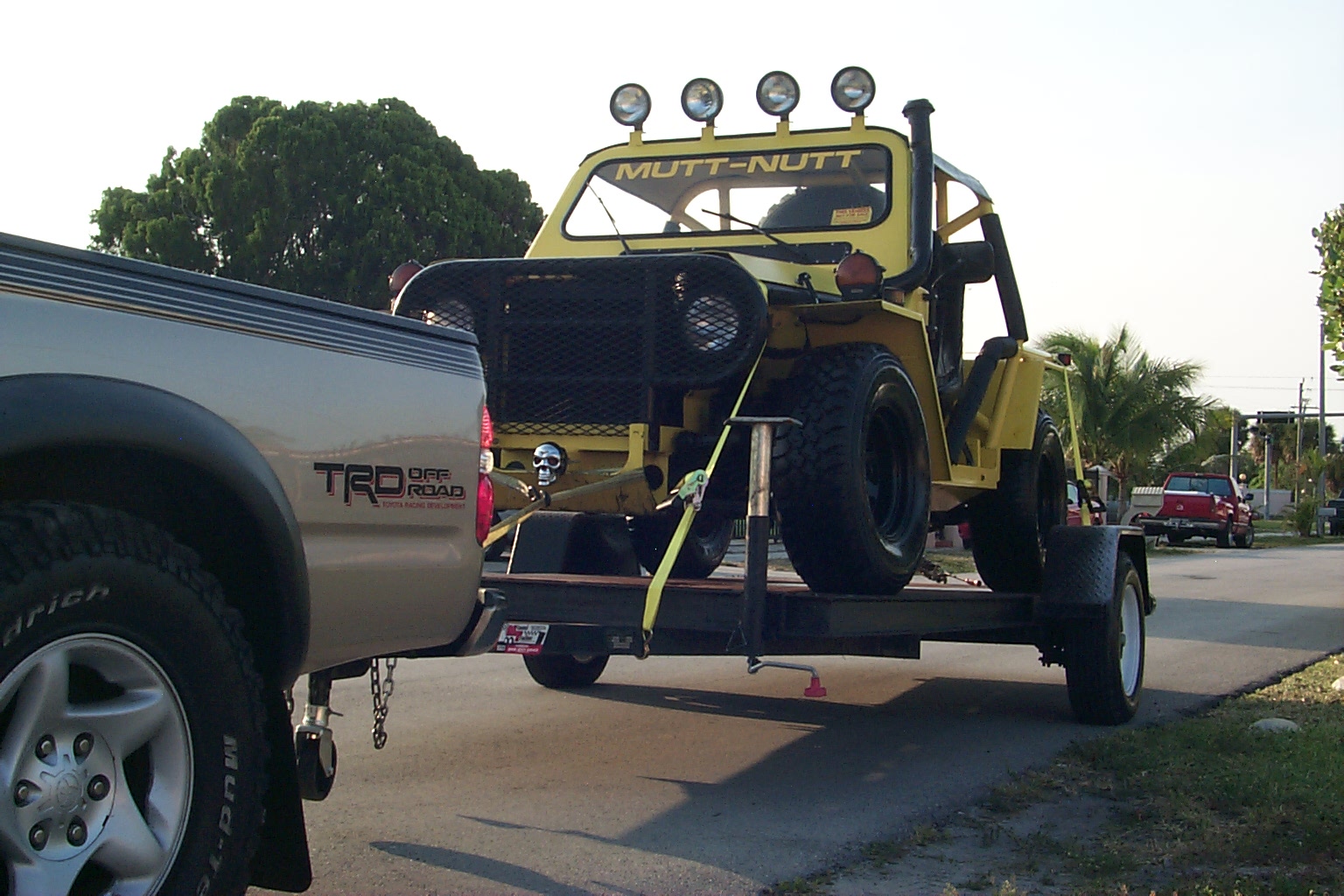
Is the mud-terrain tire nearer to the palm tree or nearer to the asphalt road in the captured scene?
the asphalt road

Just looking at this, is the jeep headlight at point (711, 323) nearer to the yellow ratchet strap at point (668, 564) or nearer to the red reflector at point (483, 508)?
the yellow ratchet strap at point (668, 564)

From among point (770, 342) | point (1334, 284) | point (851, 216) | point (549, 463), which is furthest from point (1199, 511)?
point (549, 463)

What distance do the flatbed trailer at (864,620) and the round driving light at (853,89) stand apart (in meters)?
2.60

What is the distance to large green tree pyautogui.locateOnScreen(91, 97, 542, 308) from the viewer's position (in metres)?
28.7

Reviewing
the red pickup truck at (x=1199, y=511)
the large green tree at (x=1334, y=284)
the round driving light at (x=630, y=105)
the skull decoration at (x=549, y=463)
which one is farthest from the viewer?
the red pickup truck at (x=1199, y=511)

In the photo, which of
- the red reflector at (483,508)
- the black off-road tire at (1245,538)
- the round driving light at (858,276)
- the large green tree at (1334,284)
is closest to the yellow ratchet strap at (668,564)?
the round driving light at (858,276)

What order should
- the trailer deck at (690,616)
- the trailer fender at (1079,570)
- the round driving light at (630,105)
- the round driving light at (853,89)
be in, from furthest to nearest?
the round driving light at (630,105), the round driving light at (853,89), the trailer fender at (1079,570), the trailer deck at (690,616)

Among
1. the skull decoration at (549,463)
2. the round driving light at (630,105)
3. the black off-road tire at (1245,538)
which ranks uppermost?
the round driving light at (630,105)

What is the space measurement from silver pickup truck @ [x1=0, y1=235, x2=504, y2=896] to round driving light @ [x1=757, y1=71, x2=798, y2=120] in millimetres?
4529

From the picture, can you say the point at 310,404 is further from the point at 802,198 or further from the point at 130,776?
the point at 802,198

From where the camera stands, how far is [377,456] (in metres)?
3.48

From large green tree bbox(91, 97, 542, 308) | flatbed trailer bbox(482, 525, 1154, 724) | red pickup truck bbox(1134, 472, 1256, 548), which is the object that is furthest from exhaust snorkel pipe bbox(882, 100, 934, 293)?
red pickup truck bbox(1134, 472, 1256, 548)

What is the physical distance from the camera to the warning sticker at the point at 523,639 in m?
5.29

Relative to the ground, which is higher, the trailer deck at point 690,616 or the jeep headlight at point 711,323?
the jeep headlight at point 711,323
